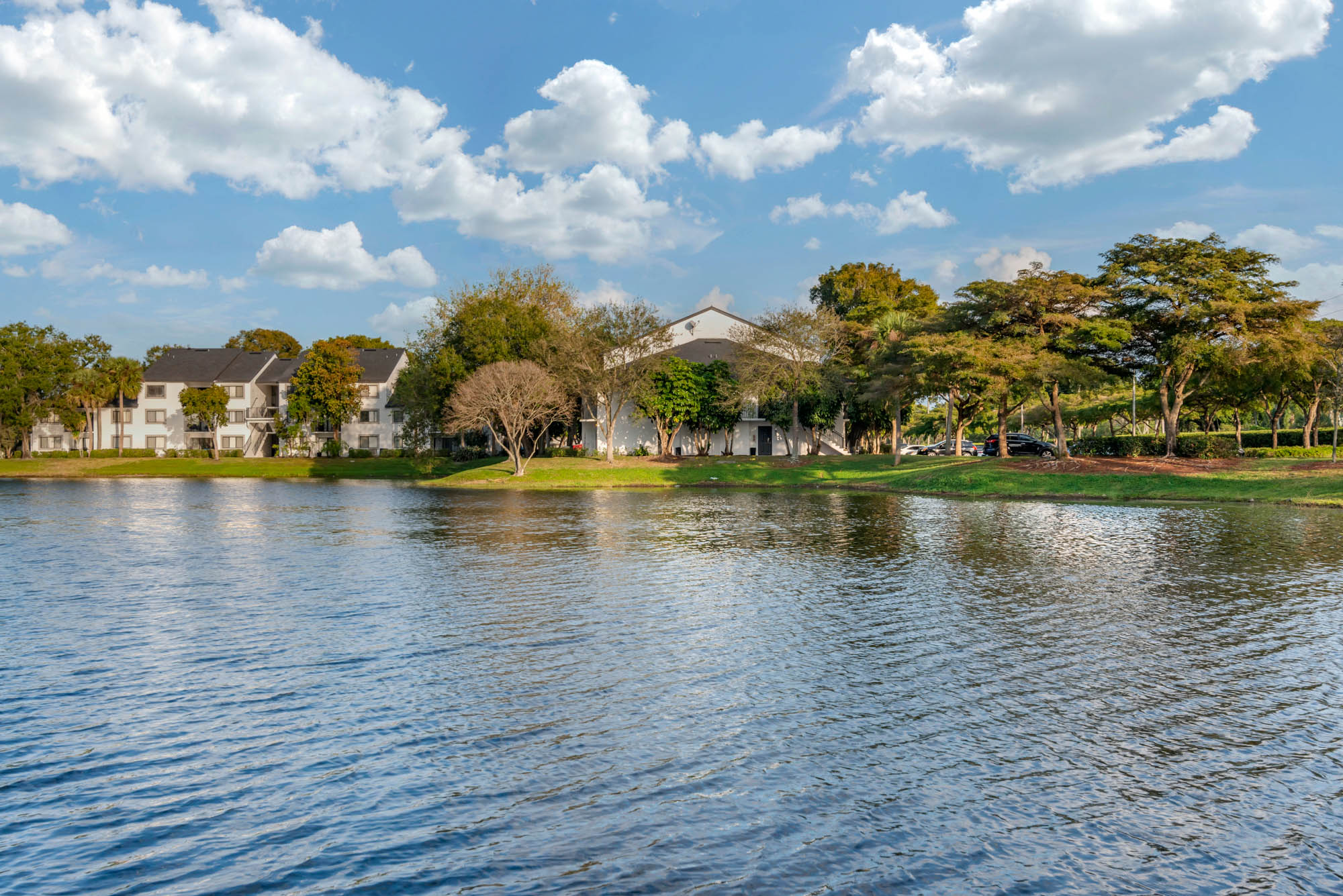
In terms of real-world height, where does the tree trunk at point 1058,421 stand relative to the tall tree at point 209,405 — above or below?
below

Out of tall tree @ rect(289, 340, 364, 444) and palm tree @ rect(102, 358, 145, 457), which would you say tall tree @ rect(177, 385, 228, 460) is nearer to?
palm tree @ rect(102, 358, 145, 457)

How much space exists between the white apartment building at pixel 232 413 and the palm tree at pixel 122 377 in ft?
8.32

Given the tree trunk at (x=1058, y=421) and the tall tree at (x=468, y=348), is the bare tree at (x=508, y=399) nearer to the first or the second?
the tall tree at (x=468, y=348)

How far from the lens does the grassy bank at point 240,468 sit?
262ft

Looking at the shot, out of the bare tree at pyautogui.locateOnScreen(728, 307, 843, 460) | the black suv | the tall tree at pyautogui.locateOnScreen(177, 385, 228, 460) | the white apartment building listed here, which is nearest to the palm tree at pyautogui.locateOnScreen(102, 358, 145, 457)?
the white apartment building

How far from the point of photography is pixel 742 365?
2712 inches

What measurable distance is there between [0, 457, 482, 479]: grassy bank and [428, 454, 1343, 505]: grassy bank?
1152 cm

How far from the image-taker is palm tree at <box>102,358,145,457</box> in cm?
9838

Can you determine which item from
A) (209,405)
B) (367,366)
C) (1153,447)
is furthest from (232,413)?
(1153,447)

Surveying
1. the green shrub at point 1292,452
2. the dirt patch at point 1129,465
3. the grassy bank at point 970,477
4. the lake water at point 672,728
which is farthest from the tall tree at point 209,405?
the green shrub at point 1292,452

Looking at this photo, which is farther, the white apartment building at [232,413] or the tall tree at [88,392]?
the white apartment building at [232,413]

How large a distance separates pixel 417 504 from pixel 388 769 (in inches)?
1470

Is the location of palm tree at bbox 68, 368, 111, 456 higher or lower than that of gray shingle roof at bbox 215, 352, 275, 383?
lower

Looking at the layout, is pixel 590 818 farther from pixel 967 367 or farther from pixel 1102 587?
pixel 967 367
